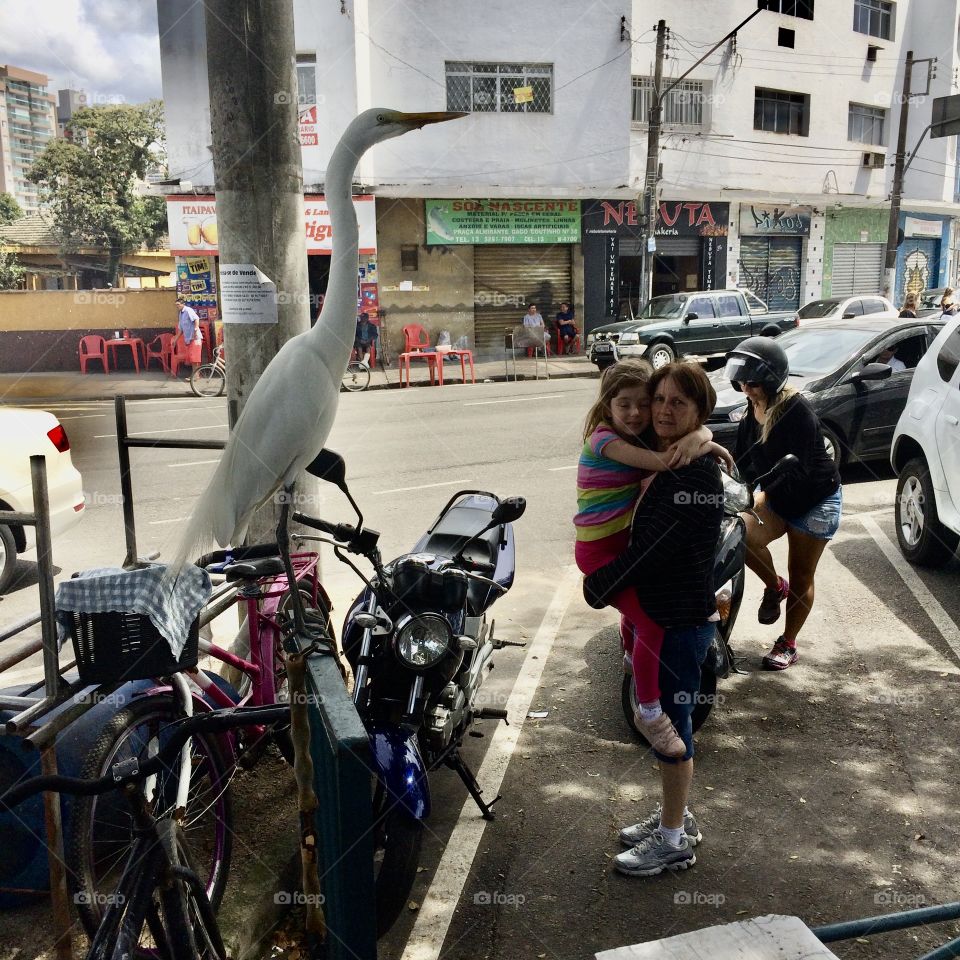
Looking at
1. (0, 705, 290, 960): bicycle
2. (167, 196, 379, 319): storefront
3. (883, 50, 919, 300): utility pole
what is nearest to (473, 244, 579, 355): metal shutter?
(167, 196, 379, 319): storefront

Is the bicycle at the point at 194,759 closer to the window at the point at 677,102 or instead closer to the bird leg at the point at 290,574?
the bird leg at the point at 290,574

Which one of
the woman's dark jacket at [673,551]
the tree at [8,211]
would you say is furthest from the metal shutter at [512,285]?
the tree at [8,211]

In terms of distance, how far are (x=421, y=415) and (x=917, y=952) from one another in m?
12.9

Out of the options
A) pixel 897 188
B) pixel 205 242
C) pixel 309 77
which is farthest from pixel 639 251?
pixel 205 242

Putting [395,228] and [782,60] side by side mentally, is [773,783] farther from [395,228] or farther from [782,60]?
[782,60]

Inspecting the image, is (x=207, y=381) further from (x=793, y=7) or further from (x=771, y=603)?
(x=793, y=7)

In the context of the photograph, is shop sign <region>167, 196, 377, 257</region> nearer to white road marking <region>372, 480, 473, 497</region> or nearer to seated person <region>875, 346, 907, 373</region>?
white road marking <region>372, 480, 473, 497</region>

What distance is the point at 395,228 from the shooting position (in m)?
24.1

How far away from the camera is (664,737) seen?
11.2 feet

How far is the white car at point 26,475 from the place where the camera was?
22.3 ft

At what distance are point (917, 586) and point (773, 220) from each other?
24.6 metres

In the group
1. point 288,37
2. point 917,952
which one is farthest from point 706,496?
point 288,37

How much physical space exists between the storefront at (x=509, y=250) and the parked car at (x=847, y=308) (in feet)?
21.7

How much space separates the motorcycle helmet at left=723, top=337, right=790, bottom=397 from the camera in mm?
4953
